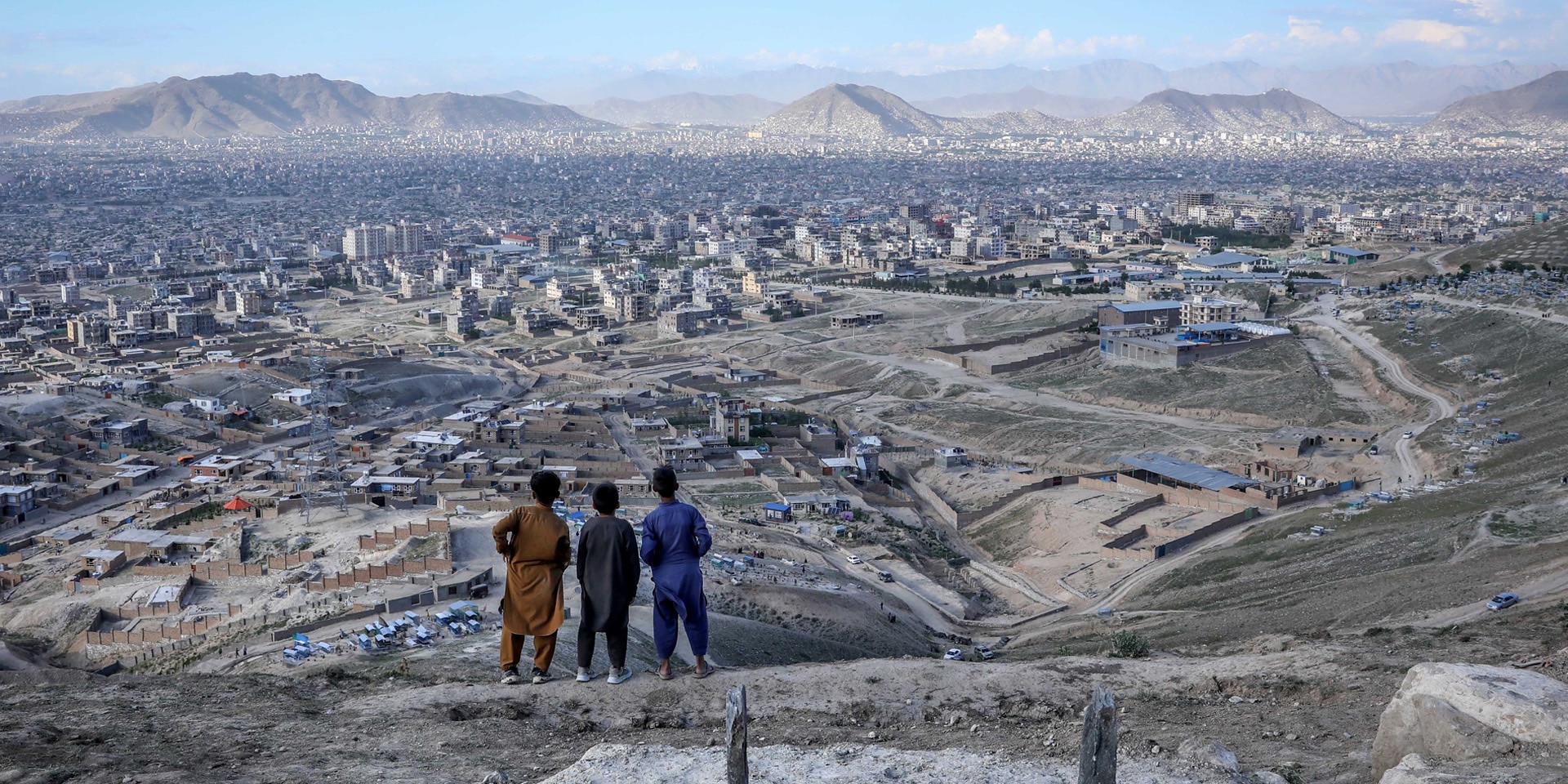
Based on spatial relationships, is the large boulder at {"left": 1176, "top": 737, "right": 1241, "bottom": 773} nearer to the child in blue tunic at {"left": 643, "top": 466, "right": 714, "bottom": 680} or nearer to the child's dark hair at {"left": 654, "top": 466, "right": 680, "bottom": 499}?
the child in blue tunic at {"left": 643, "top": 466, "right": 714, "bottom": 680}

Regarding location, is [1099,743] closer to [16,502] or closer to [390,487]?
[390,487]

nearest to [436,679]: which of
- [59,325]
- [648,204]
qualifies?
[59,325]

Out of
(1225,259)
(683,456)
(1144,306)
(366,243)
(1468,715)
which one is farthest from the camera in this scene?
(366,243)

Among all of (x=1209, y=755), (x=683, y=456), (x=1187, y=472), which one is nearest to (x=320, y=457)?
(x=683, y=456)

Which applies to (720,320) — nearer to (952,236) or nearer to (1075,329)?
(1075,329)

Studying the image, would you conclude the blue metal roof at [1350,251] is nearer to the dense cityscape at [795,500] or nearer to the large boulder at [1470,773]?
the dense cityscape at [795,500]

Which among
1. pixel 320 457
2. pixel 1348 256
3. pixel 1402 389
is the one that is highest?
pixel 1348 256
